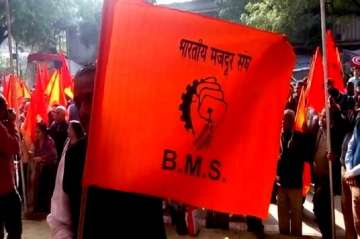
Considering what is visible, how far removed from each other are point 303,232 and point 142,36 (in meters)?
5.91

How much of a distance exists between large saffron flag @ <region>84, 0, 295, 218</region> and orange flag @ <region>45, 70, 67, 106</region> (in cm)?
803

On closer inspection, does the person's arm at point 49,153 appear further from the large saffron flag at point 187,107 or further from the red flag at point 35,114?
the large saffron flag at point 187,107

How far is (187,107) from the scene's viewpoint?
252 cm

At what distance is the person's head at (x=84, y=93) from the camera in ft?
8.57

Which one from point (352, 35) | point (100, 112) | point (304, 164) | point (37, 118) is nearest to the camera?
point (100, 112)

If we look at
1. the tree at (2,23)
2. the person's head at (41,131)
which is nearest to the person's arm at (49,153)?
the person's head at (41,131)

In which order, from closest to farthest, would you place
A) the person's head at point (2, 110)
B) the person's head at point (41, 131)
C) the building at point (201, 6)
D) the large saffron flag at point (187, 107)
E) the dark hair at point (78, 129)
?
the large saffron flag at point (187, 107) → the dark hair at point (78, 129) → the person's head at point (2, 110) → the person's head at point (41, 131) → the building at point (201, 6)

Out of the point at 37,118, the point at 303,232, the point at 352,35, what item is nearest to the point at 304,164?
the point at 303,232

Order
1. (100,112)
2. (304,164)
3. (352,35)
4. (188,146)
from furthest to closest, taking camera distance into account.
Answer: (352,35)
(304,164)
(188,146)
(100,112)

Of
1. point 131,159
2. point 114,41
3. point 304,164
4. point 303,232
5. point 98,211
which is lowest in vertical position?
point 303,232

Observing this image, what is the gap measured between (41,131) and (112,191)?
6.23 meters

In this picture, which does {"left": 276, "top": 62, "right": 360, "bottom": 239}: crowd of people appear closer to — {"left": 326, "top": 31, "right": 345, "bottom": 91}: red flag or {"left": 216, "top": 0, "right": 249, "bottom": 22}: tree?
{"left": 326, "top": 31, "right": 345, "bottom": 91}: red flag

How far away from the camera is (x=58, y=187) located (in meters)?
2.64

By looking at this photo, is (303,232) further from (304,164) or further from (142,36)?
(142,36)
